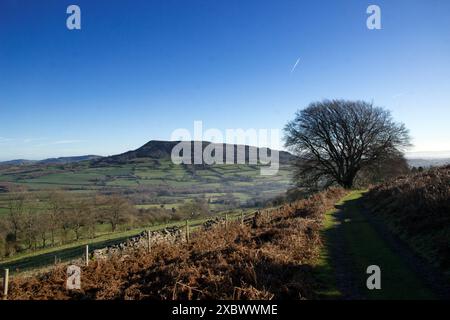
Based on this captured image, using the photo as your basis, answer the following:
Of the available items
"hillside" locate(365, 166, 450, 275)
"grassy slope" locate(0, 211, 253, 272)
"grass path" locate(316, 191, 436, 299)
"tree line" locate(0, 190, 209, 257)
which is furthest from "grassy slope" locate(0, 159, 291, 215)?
"grass path" locate(316, 191, 436, 299)

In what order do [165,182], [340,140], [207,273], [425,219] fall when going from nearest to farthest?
[207,273], [425,219], [340,140], [165,182]

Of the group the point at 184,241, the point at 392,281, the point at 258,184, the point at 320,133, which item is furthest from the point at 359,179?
the point at 258,184

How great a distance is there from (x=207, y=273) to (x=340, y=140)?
3955cm

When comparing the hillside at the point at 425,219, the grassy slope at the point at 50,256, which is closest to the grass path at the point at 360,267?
the hillside at the point at 425,219

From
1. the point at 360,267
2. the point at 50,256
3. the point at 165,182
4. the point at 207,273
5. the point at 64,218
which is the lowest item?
the point at 50,256

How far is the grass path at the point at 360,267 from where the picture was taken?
947 centimetres

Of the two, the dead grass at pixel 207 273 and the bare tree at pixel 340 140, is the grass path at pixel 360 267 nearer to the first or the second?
the dead grass at pixel 207 273

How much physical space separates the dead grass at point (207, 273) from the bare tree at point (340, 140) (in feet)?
103

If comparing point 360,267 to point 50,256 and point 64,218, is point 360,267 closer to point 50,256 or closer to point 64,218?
point 50,256

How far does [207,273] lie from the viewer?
12391mm

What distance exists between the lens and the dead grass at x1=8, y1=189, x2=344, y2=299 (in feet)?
34.6

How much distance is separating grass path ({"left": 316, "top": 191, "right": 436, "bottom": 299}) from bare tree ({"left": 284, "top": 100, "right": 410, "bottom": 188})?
29.8m

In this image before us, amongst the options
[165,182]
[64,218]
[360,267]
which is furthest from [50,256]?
[165,182]
